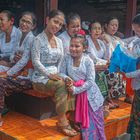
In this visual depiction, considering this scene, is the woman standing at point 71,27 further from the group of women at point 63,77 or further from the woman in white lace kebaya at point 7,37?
the woman in white lace kebaya at point 7,37

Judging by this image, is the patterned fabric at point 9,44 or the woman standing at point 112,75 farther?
the woman standing at point 112,75

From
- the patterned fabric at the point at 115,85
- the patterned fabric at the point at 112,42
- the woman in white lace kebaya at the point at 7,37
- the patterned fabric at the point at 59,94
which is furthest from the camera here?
the patterned fabric at the point at 112,42

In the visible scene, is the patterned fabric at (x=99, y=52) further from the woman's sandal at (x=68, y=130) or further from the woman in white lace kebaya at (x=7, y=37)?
the woman's sandal at (x=68, y=130)

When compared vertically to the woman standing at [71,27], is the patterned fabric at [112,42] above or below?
below

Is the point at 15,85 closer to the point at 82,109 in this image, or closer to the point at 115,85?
the point at 82,109

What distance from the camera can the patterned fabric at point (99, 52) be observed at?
5043 mm

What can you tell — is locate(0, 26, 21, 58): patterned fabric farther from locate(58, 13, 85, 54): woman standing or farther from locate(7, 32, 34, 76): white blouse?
locate(58, 13, 85, 54): woman standing

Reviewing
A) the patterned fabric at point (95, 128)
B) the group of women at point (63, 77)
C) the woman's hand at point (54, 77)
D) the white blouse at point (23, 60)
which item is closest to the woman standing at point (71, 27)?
the group of women at point (63, 77)

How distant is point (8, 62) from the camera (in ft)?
15.2

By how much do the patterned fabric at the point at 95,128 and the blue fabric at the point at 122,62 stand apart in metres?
0.57

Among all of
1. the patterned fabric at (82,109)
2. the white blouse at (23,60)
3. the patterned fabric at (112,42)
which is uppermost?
the patterned fabric at (112,42)

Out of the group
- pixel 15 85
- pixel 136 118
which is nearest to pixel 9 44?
pixel 15 85

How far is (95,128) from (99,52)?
1.52 m

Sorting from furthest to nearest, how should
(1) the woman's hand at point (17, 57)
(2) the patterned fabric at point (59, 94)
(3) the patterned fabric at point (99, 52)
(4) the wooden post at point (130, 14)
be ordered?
1. (4) the wooden post at point (130, 14)
2. (3) the patterned fabric at point (99, 52)
3. (1) the woman's hand at point (17, 57)
4. (2) the patterned fabric at point (59, 94)
